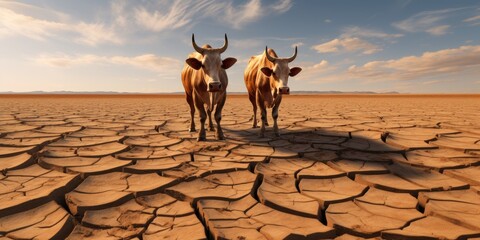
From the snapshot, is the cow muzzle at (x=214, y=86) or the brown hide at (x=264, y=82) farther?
the brown hide at (x=264, y=82)

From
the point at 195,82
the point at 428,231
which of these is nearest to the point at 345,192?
the point at 428,231

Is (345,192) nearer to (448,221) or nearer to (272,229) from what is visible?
(448,221)

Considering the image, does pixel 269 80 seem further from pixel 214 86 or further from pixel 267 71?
pixel 214 86

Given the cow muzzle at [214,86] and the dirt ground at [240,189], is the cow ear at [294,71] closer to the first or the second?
the dirt ground at [240,189]

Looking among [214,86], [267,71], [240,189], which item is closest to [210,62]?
[214,86]

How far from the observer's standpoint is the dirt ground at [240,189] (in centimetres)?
153

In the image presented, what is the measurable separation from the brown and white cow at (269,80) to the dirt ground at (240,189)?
0.66m

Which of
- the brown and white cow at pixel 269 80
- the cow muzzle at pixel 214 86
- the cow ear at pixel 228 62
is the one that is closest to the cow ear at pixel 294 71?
the brown and white cow at pixel 269 80

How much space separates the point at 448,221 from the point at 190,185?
5.50 feet

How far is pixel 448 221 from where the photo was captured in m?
1.60

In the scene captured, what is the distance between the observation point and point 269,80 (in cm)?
391

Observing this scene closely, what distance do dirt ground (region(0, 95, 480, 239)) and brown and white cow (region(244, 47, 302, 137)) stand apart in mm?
665

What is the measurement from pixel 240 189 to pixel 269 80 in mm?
2182

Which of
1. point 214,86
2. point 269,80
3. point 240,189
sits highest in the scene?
point 269,80
